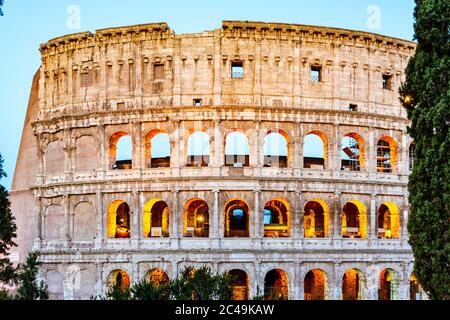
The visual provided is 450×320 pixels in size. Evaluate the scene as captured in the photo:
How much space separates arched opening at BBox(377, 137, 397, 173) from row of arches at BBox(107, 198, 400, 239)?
2172 millimetres

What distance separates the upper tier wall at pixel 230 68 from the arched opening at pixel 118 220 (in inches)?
214

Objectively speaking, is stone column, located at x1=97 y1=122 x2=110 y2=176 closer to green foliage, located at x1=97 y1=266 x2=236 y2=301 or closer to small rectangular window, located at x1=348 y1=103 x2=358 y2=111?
small rectangular window, located at x1=348 y1=103 x2=358 y2=111

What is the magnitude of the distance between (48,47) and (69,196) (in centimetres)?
885

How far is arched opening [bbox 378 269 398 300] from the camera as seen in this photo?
3006 cm

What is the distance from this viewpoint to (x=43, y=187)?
31.0 metres

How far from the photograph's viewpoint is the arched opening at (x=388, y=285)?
98.6 feet

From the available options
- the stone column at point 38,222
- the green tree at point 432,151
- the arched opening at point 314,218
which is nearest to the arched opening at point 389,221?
the arched opening at point 314,218

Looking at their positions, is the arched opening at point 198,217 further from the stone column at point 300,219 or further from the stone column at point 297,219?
the stone column at point 300,219

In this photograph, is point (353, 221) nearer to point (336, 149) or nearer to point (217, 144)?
point (336, 149)

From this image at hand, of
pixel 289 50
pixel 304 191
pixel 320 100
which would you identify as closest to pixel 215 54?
pixel 289 50

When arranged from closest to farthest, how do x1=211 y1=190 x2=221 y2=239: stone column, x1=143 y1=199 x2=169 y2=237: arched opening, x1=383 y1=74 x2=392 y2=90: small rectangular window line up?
x1=211 y1=190 x2=221 y2=239: stone column → x1=143 y1=199 x2=169 y2=237: arched opening → x1=383 y1=74 x2=392 y2=90: small rectangular window

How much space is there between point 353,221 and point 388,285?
4130mm

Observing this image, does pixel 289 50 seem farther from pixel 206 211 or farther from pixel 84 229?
pixel 84 229

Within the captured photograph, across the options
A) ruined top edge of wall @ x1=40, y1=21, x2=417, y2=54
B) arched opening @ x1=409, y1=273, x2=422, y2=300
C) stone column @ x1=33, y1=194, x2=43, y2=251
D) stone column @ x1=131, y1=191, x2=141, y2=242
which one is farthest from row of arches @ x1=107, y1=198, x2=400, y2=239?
ruined top edge of wall @ x1=40, y1=21, x2=417, y2=54
